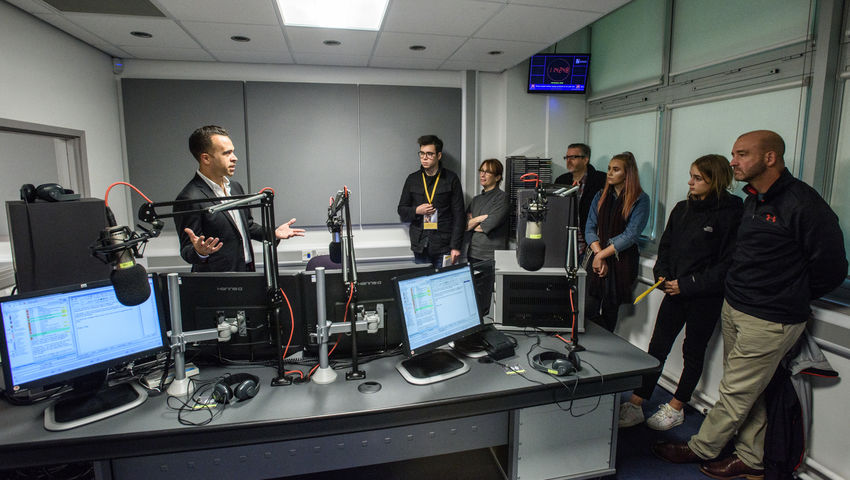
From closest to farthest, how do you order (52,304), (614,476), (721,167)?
1. (52,304)
2. (614,476)
3. (721,167)

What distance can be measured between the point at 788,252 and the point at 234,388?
2.47 metres

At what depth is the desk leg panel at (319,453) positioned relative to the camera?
1689 millimetres

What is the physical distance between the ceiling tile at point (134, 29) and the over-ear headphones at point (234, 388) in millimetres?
2434

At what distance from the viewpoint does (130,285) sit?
1178 mm

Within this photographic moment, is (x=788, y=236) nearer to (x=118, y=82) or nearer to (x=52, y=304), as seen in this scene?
(x=52, y=304)

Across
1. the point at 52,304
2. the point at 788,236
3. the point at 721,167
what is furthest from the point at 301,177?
the point at 788,236

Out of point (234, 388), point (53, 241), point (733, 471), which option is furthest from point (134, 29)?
point (733, 471)

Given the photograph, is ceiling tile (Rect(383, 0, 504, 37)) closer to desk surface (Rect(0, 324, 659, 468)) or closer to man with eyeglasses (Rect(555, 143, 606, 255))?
man with eyeglasses (Rect(555, 143, 606, 255))

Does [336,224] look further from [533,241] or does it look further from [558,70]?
[558,70]

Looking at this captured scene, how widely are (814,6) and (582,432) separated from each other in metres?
2.52

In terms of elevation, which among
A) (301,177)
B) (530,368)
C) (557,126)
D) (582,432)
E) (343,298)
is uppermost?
(557,126)

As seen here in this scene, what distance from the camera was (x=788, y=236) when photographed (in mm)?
1940

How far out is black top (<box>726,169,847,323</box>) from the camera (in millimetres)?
1884

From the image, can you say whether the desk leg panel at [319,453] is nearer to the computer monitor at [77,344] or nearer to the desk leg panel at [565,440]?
the desk leg panel at [565,440]
